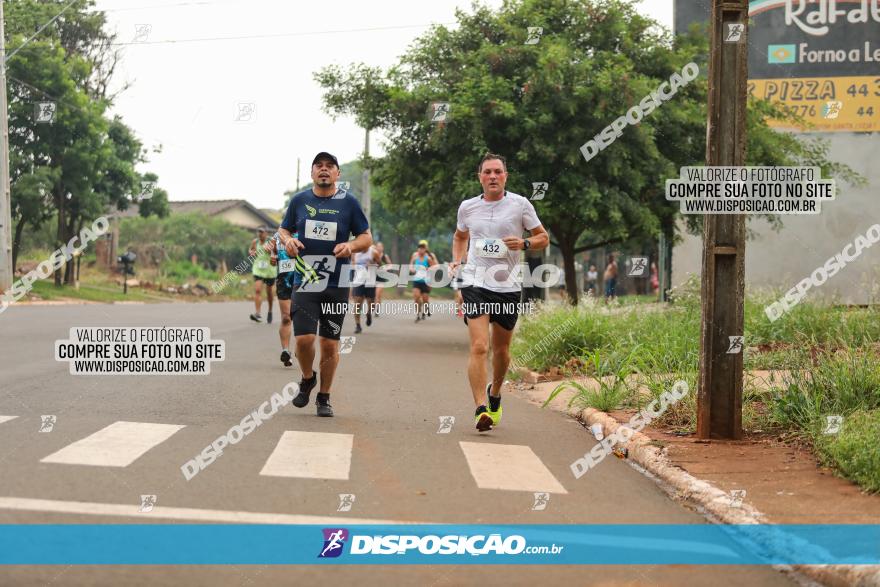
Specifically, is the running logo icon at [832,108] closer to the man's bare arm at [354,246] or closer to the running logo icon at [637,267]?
the running logo icon at [637,267]

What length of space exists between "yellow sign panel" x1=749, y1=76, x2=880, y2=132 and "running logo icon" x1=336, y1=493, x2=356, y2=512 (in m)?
25.6

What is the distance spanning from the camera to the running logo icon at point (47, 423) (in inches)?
320


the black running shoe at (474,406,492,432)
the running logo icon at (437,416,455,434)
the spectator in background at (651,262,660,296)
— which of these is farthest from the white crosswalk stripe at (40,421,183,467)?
the spectator in background at (651,262,660,296)

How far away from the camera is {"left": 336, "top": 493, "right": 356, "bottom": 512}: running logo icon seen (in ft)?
19.5

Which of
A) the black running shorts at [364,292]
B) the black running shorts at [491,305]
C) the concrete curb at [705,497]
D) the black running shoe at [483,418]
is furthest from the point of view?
the black running shorts at [364,292]

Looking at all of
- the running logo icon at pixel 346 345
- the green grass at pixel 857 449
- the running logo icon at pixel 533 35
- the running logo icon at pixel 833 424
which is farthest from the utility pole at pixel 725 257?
the running logo icon at pixel 533 35

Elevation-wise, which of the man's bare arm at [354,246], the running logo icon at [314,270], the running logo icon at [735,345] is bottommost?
the running logo icon at [735,345]

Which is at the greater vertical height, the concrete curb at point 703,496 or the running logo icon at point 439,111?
the running logo icon at point 439,111

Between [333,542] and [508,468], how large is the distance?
2.41 m

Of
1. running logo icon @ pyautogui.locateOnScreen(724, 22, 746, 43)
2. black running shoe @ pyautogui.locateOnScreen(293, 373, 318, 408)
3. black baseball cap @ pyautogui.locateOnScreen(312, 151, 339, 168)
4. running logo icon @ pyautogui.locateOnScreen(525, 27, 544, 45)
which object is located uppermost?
running logo icon @ pyautogui.locateOnScreen(525, 27, 544, 45)

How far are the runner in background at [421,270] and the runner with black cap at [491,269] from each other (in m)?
14.5

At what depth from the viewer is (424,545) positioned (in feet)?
17.5

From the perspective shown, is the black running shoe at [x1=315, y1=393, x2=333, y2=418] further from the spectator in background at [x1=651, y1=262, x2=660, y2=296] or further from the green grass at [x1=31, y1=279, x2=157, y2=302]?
the spectator in background at [x1=651, y1=262, x2=660, y2=296]

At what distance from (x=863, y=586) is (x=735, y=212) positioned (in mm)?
3981
